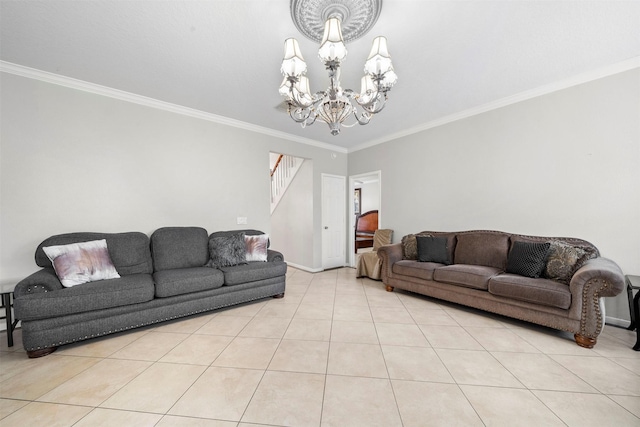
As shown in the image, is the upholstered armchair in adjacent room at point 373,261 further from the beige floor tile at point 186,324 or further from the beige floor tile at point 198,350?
the beige floor tile at point 198,350

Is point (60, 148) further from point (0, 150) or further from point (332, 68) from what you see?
point (332, 68)

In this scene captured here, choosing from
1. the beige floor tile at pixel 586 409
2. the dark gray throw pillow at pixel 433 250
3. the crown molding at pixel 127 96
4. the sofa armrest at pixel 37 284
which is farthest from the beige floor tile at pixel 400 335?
the crown molding at pixel 127 96

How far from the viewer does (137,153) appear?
10.2 feet

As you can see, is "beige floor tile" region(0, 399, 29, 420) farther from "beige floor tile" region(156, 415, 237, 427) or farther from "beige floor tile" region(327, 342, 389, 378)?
"beige floor tile" region(327, 342, 389, 378)

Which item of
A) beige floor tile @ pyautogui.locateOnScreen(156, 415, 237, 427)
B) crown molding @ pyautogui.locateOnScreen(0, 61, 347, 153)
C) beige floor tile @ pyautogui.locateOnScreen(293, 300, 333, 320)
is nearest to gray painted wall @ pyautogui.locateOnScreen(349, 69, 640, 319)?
beige floor tile @ pyautogui.locateOnScreen(293, 300, 333, 320)

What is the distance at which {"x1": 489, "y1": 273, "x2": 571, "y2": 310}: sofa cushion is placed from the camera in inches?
86.0

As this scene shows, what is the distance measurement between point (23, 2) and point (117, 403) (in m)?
2.93

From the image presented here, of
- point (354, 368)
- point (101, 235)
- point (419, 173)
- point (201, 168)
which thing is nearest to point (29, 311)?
point (101, 235)

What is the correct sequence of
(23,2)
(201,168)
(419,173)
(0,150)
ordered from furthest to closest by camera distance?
1. (419,173)
2. (201,168)
3. (0,150)
4. (23,2)

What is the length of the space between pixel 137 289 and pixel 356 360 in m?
2.25

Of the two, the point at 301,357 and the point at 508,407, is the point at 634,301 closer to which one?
the point at 508,407

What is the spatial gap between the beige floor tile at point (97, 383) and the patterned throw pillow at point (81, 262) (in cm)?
88

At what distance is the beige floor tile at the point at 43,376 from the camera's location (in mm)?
1584

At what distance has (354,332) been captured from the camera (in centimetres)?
239
